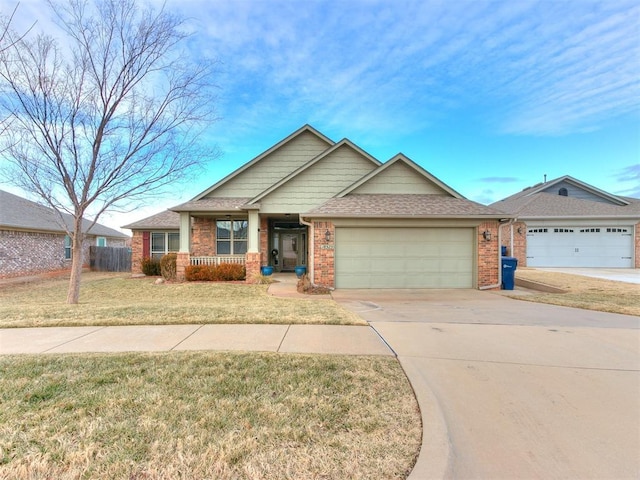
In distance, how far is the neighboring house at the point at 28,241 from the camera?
1675 centimetres

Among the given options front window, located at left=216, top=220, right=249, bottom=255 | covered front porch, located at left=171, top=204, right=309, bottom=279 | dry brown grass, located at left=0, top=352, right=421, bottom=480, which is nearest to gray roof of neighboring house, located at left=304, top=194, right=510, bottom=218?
covered front porch, located at left=171, top=204, right=309, bottom=279

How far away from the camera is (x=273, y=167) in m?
15.7

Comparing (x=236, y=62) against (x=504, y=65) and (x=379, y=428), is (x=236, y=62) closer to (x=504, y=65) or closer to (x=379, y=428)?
(x=504, y=65)

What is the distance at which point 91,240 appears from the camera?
24.2 m

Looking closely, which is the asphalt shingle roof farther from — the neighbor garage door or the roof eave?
the neighbor garage door

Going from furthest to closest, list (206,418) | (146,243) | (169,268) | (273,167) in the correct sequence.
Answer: (146,243), (273,167), (169,268), (206,418)

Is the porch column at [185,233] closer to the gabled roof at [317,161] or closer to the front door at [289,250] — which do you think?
the gabled roof at [317,161]

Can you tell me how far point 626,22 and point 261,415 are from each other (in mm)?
10761

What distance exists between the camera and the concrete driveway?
2.33m

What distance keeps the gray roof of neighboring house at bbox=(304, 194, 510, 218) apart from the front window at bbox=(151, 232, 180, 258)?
10094 millimetres

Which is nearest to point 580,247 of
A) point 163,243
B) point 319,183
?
point 319,183

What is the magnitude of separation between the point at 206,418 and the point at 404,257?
986 centimetres

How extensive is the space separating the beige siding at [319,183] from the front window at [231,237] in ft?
8.18

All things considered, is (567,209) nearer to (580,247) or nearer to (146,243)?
(580,247)
